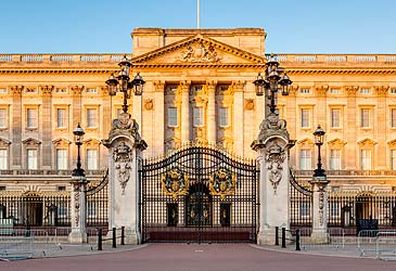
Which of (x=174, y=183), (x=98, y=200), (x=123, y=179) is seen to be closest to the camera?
(x=123, y=179)

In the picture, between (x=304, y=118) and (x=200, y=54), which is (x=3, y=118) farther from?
(x=304, y=118)

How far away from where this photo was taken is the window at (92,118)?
74.4 meters

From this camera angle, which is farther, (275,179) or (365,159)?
→ (365,159)

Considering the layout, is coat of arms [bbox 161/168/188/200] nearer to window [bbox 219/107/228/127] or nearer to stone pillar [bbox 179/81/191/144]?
stone pillar [bbox 179/81/191/144]

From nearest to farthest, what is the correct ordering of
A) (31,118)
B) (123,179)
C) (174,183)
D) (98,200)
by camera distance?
1. (123,179)
2. (174,183)
3. (98,200)
4. (31,118)

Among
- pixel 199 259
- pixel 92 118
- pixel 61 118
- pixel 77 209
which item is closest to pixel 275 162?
pixel 199 259

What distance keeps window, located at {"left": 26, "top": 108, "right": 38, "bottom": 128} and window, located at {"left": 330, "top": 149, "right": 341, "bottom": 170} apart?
30.0m

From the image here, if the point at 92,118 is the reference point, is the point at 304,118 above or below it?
below

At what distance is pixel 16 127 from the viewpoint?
74.1 meters

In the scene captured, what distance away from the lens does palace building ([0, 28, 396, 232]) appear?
239 ft

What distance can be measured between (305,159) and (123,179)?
143ft

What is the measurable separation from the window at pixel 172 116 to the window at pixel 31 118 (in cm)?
1347

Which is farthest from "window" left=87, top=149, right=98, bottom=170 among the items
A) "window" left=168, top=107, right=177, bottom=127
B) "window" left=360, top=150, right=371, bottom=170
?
"window" left=360, top=150, right=371, bottom=170

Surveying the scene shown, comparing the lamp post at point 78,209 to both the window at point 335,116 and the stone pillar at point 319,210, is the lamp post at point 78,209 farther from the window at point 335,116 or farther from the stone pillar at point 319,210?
the window at point 335,116
